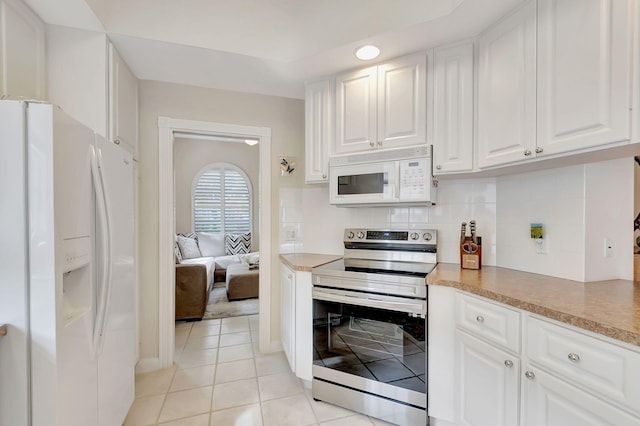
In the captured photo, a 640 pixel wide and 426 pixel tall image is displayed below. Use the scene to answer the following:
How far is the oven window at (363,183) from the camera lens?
203cm

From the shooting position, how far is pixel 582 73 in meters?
1.22

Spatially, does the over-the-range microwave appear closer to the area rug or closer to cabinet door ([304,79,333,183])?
cabinet door ([304,79,333,183])

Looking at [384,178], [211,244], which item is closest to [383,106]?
[384,178]

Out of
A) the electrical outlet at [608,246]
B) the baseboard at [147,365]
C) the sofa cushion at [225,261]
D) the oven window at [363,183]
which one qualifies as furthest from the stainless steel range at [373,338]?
the sofa cushion at [225,261]

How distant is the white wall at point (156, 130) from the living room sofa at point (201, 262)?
0.96m

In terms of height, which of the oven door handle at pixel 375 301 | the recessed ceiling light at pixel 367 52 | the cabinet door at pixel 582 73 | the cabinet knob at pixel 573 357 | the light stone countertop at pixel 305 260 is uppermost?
the recessed ceiling light at pixel 367 52

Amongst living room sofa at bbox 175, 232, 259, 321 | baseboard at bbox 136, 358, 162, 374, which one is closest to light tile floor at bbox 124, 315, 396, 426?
baseboard at bbox 136, 358, 162, 374

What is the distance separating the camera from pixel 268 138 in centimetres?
263

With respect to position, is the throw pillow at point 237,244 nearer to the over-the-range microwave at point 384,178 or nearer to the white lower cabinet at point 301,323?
the white lower cabinet at point 301,323

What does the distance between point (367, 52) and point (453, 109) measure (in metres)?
0.67

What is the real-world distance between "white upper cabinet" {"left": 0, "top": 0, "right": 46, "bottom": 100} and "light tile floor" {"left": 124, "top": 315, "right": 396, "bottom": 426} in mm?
1963

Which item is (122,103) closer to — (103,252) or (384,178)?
(103,252)

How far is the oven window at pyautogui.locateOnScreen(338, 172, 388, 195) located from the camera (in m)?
2.03

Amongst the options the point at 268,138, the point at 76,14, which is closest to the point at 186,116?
the point at 268,138
